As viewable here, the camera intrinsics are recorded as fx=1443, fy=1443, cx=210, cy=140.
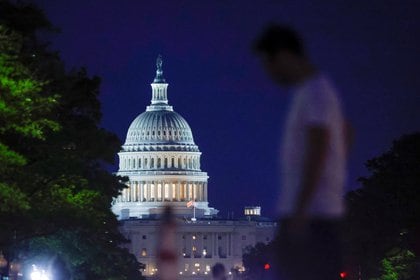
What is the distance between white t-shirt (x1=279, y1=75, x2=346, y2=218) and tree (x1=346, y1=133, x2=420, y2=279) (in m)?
77.2

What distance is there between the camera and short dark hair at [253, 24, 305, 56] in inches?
411

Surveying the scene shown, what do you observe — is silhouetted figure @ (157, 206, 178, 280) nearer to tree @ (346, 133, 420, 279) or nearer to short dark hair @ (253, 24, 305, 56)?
short dark hair @ (253, 24, 305, 56)

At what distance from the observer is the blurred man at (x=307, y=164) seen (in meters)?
10.0

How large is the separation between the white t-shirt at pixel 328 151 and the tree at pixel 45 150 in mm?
19705

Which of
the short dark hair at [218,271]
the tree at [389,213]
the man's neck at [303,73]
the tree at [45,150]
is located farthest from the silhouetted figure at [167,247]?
the tree at [389,213]

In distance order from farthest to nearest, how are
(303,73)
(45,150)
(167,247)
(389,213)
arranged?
1. (389,213)
2. (45,150)
3. (167,247)
4. (303,73)

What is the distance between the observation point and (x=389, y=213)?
302ft

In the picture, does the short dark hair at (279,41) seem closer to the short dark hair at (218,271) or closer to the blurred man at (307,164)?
the blurred man at (307,164)

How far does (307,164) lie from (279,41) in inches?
41.0

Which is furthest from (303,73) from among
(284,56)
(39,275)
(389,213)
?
(389,213)

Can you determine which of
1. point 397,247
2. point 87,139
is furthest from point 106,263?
point 87,139

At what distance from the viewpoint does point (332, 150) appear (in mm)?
10219

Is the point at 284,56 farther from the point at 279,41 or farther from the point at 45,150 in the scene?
the point at 45,150

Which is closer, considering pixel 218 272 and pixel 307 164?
pixel 307 164
